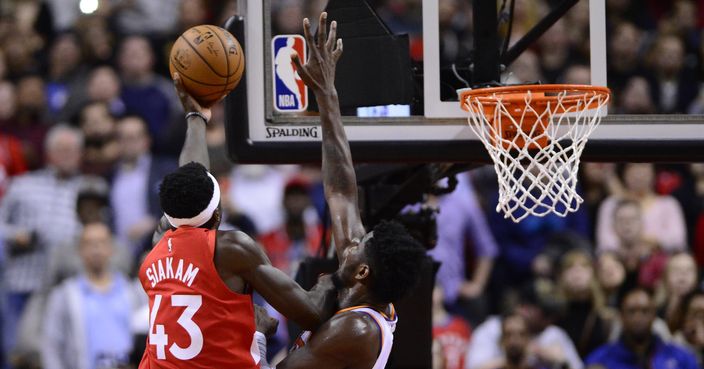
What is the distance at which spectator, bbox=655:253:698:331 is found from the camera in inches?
329

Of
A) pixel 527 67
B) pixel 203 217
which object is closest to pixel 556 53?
pixel 527 67

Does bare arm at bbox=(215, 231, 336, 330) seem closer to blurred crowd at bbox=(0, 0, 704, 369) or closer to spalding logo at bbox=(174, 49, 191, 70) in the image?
spalding logo at bbox=(174, 49, 191, 70)

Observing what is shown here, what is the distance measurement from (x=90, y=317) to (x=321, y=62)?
157 inches

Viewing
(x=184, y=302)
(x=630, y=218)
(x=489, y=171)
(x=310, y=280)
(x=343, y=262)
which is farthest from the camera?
(x=489, y=171)

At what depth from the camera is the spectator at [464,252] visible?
9.32m

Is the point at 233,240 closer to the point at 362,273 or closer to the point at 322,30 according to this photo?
the point at 362,273

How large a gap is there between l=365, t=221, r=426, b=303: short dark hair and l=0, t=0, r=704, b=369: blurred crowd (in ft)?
9.83

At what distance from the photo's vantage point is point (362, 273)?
4.94 metres

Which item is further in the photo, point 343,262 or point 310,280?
point 310,280

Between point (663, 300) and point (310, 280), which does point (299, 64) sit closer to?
point (310, 280)

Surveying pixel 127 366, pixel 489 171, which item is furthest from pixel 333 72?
pixel 489 171

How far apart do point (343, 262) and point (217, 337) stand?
2.09 ft

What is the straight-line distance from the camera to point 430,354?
644 cm

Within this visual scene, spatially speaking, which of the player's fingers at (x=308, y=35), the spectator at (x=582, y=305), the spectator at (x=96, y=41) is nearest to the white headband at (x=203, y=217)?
the player's fingers at (x=308, y=35)
